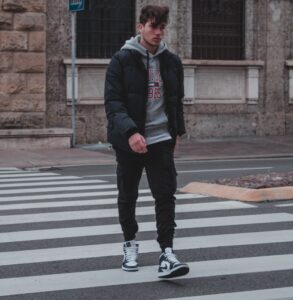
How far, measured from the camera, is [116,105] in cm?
559

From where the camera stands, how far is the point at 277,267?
6113mm

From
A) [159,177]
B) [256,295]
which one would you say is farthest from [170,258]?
[256,295]

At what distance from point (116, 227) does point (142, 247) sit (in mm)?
1110

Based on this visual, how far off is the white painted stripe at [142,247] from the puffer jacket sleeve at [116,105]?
1351 mm

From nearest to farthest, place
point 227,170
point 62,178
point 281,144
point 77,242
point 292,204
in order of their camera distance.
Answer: point 77,242, point 292,204, point 62,178, point 227,170, point 281,144

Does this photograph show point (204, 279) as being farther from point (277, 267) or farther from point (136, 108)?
point (136, 108)

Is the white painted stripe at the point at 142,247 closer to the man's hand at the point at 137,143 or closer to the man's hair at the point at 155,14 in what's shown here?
the man's hand at the point at 137,143

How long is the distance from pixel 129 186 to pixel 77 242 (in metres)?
1.50

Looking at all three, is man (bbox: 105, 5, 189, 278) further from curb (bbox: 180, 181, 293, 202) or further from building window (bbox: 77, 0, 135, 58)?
building window (bbox: 77, 0, 135, 58)

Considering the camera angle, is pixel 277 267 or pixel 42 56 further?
pixel 42 56

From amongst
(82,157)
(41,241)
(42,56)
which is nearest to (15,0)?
(42,56)

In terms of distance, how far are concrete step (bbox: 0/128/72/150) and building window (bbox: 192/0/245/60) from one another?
16.4 feet

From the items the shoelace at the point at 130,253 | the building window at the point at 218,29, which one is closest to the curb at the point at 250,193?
the shoelace at the point at 130,253

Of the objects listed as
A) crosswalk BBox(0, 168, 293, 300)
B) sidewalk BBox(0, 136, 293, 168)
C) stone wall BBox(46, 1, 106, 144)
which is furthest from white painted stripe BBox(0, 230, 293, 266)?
stone wall BBox(46, 1, 106, 144)
